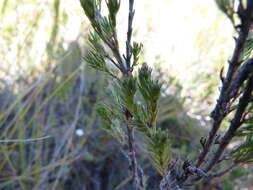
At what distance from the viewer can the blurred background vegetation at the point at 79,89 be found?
1042 millimetres

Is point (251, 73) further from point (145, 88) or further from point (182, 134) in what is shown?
point (182, 134)

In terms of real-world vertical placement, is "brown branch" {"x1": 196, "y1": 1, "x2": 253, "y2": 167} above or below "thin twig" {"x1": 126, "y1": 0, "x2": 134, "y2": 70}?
below

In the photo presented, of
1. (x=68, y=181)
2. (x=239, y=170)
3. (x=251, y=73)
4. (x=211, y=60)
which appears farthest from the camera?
(x=211, y=60)

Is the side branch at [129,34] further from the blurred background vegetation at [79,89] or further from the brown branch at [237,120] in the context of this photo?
the blurred background vegetation at [79,89]

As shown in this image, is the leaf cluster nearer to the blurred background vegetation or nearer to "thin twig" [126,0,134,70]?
"thin twig" [126,0,134,70]

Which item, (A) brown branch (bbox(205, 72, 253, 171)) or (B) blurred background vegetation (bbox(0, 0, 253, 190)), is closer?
(A) brown branch (bbox(205, 72, 253, 171))

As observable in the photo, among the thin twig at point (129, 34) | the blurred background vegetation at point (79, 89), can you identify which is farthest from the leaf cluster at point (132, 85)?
the blurred background vegetation at point (79, 89)

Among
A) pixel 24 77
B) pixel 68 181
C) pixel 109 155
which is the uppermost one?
pixel 24 77

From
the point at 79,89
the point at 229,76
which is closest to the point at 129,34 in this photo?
the point at 229,76

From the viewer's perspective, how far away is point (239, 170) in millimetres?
1041

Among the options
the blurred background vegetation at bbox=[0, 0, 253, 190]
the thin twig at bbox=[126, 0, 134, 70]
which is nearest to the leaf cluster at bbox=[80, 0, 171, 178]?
the thin twig at bbox=[126, 0, 134, 70]

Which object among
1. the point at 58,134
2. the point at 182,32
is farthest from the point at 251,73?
the point at 182,32

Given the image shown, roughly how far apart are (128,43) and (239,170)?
85 centimetres

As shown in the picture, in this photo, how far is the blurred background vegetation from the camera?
104 centimetres
